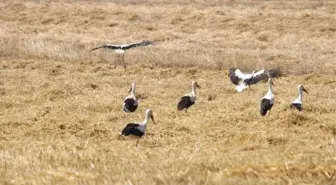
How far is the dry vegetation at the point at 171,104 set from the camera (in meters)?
6.13

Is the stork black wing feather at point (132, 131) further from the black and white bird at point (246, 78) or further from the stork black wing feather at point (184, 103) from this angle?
the black and white bird at point (246, 78)

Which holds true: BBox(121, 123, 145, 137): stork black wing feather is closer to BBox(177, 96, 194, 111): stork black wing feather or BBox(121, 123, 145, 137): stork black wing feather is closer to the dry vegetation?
the dry vegetation

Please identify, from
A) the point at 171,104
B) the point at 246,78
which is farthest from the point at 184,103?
the point at 246,78

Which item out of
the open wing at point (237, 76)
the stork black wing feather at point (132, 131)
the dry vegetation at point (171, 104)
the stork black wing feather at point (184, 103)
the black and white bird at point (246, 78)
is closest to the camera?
the dry vegetation at point (171, 104)

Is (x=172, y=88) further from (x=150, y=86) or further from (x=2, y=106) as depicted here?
(x=2, y=106)

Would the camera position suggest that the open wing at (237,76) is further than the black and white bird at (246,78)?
Yes

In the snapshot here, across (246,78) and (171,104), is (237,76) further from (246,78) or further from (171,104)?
(171,104)

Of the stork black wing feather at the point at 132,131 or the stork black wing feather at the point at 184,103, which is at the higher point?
the stork black wing feather at the point at 132,131

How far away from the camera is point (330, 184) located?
5531mm

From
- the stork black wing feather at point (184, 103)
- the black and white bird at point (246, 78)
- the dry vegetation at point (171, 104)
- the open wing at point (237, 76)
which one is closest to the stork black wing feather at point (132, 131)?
the dry vegetation at point (171, 104)

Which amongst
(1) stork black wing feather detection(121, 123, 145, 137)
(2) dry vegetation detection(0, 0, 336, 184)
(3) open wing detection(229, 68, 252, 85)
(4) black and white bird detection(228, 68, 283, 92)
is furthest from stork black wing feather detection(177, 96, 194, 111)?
(1) stork black wing feather detection(121, 123, 145, 137)

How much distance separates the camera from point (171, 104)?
13.4 m

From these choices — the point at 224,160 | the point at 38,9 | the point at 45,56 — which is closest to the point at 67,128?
the point at 224,160

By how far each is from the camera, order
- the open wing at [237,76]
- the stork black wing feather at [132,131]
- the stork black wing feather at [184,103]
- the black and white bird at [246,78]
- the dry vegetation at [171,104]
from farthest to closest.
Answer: the open wing at [237,76] < the black and white bird at [246,78] < the stork black wing feather at [184,103] < the stork black wing feather at [132,131] < the dry vegetation at [171,104]
